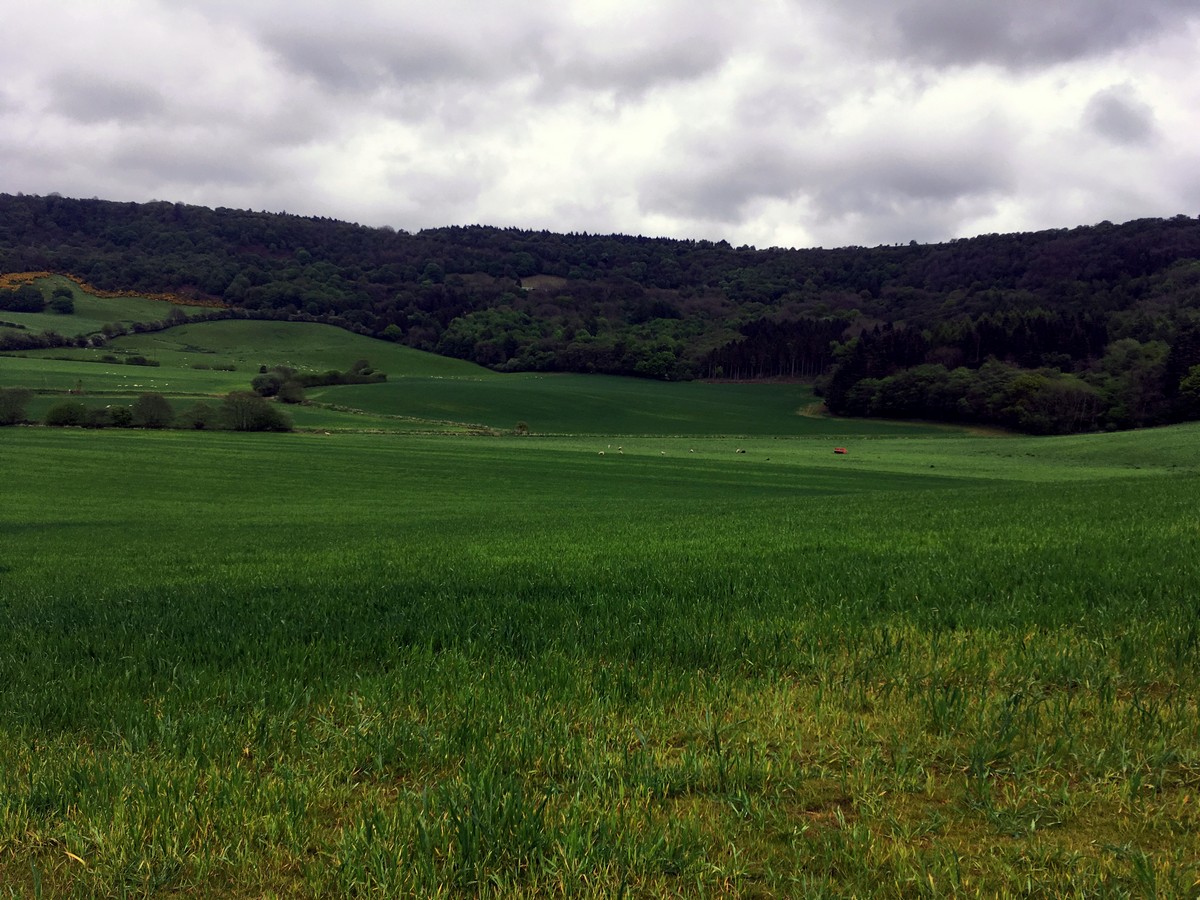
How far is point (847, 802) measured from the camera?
3.97 meters

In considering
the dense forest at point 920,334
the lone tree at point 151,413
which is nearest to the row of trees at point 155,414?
the lone tree at point 151,413

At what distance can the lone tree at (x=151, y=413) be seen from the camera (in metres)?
71.6

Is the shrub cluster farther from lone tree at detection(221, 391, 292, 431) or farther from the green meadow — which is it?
the green meadow

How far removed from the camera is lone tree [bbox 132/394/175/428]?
71625mm

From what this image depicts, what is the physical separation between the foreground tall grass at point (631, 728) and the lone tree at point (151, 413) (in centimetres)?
6908

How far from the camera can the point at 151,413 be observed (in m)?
71.8

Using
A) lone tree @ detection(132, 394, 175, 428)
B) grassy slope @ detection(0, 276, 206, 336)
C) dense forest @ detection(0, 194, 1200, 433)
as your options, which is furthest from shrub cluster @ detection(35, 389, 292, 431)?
grassy slope @ detection(0, 276, 206, 336)

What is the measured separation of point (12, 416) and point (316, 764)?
269 ft

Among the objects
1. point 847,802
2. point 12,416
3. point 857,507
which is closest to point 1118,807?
point 847,802

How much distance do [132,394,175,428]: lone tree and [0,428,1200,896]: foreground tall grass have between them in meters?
69.1

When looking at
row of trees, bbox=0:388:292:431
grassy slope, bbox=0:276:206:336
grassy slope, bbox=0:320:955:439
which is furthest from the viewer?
grassy slope, bbox=0:276:206:336

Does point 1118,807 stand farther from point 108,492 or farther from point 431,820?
point 108,492

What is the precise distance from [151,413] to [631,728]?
7978 cm

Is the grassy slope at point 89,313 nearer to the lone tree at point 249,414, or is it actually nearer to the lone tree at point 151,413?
the lone tree at point 151,413
